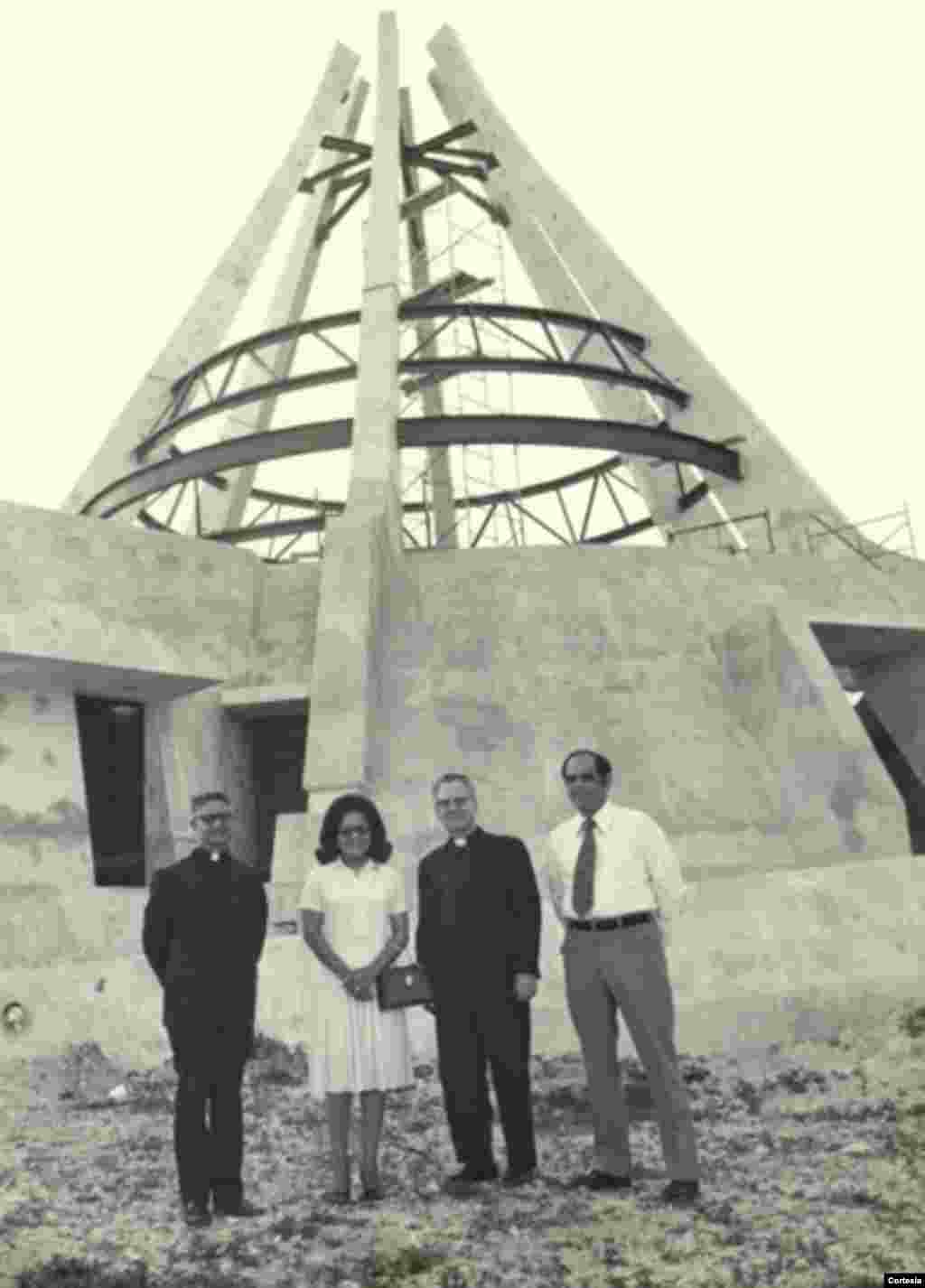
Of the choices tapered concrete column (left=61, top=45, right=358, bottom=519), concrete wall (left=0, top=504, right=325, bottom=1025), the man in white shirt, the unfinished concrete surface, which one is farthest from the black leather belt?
tapered concrete column (left=61, top=45, right=358, bottom=519)

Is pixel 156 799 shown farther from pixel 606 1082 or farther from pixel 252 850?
pixel 606 1082

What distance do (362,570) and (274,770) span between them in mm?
4336

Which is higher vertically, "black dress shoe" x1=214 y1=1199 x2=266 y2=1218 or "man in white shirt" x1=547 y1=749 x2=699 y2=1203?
"man in white shirt" x1=547 y1=749 x2=699 y2=1203

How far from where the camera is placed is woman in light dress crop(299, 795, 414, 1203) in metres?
5.44

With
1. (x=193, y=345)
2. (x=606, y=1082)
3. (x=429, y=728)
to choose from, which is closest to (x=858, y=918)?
(x=606, y=1082)

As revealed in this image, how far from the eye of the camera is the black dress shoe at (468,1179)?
5402 millimetres

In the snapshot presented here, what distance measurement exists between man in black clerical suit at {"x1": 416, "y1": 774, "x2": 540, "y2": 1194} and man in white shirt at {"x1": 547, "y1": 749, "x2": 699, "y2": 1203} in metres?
0.25

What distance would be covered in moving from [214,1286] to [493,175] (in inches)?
1102

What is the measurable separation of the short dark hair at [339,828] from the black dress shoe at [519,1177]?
1486 mm

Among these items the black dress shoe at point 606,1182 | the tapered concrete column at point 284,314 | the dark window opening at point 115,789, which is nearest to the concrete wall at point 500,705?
the dark window opening at point 115,789

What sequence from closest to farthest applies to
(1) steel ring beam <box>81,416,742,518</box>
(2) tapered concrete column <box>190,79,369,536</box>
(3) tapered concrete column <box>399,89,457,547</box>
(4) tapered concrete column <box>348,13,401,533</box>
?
(4) tapered concrete column <box>348,13,401,533</box> < (1) steel ring beam <box>81,416,742,518</box> < (2) tapered concrete column <box>190,79,369,536</box> < (3) tapered concrete column <box>399,89,457,547</box>

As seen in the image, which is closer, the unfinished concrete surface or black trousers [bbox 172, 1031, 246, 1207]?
black trousers [bbox 172, 1031, 246, 1207]

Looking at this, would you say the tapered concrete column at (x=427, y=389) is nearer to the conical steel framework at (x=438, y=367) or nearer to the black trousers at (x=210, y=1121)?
the conical steel framework at (x=438, y=367)

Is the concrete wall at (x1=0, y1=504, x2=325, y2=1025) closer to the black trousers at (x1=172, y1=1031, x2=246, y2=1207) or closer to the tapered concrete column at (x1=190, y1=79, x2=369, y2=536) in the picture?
the black trousers at (x1=172, y1=1031, x2=246, y2=1207)
